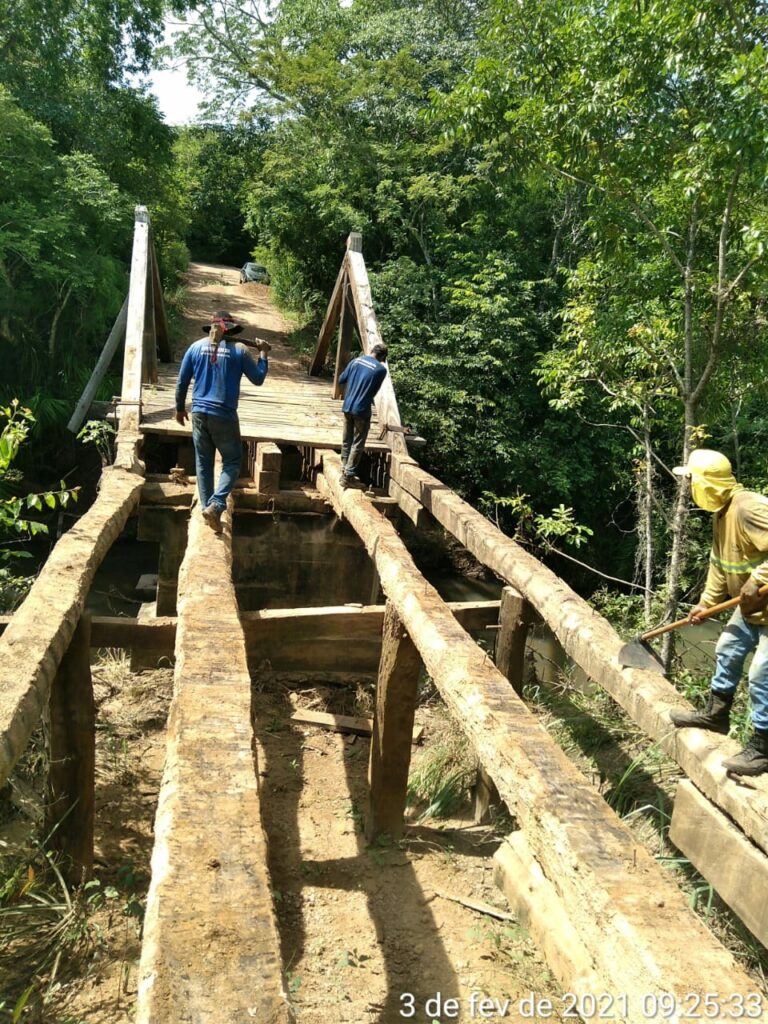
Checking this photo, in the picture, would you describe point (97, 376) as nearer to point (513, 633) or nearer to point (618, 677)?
point (513, 633)

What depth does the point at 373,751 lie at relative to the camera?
4637 mm

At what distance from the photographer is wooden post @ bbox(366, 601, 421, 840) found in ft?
14.1

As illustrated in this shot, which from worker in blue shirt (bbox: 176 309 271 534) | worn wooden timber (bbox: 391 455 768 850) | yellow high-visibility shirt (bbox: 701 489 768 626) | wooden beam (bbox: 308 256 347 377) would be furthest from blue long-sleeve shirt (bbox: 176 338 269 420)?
wooden beam (bbox: 308 256 347 377)

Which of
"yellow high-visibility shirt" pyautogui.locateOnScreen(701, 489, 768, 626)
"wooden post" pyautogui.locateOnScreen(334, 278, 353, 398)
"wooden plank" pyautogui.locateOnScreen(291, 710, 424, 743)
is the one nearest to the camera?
"yellow high-visibility shirt" pyautogui.locateOnScreen(701, 489, 768, 626)

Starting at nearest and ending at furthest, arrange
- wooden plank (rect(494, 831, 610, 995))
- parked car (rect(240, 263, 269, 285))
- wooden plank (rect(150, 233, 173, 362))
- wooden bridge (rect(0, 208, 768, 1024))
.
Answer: wooden bridge (rect(0, 208, 768, 1024))
wooden plank (rect(494, 831, 610, 995))
wooden plank (rect(150, 233, 173, 362))
parked car (rect(240, 263, 269, 285))

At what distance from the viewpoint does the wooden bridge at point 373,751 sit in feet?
5.42

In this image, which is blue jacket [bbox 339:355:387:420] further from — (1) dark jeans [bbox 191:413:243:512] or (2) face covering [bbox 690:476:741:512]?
(2) face covering [bbox 690:476:741:512]

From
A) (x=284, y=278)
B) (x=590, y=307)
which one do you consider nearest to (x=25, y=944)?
(x=590, y=307)

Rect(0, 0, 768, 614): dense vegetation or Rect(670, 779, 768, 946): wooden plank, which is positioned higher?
Rect(0, 0, 768, 614): dense vegetation

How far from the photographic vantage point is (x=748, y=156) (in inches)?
203

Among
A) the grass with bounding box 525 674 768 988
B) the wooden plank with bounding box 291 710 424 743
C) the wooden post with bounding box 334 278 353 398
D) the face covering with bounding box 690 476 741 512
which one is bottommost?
the wooden plank with bounding box 291 710 424 743

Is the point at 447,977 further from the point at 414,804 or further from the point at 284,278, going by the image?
the point at 284,278

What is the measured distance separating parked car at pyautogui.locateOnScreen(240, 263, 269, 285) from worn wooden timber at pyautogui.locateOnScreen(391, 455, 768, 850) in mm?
19970

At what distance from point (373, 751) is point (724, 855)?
216 cm
